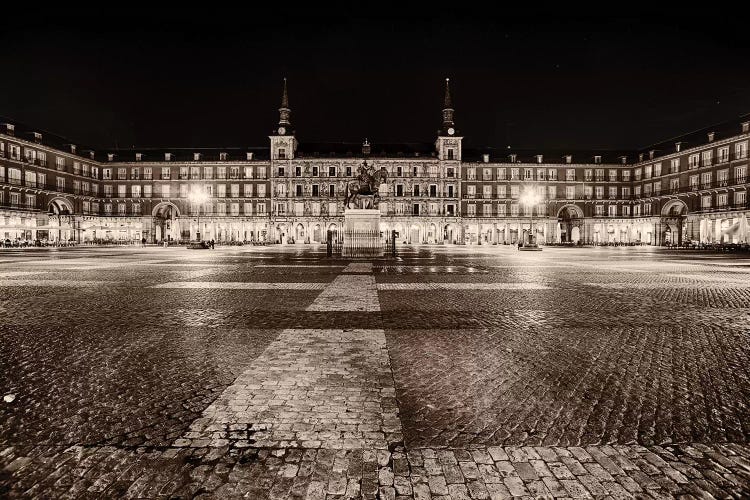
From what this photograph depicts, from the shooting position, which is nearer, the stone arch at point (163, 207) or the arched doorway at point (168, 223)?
the stone arch at point (163, 207)

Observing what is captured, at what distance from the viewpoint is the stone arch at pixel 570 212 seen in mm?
74312

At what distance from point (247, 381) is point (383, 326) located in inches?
101

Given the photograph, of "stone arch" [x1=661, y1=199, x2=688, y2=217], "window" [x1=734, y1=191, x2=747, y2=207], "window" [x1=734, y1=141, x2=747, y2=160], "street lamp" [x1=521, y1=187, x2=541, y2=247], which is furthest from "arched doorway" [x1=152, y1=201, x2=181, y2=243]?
"window" [x1=734, y1=141, x2=747, y2=160]

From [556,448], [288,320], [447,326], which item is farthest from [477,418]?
[288,320]

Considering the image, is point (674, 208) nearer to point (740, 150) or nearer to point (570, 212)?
point (740, 150)

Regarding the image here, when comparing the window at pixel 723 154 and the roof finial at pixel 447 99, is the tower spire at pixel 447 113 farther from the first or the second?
the window at pixel 723 154

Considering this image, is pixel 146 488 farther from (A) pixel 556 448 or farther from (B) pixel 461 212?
(B) pixel 461 212

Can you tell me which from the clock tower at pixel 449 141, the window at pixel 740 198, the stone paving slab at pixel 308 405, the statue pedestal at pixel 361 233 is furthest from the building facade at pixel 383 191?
the stone paving slab at pixel 308 405

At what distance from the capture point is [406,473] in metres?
2.42

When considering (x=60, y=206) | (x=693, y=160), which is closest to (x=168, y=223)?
(x=60, y=206)

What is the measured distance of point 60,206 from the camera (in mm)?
63406

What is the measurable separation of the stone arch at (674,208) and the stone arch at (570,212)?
12269 mm

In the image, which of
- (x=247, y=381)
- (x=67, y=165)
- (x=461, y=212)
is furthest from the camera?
(x=461, y=212)

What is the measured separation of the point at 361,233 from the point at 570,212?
58346 millimetres
